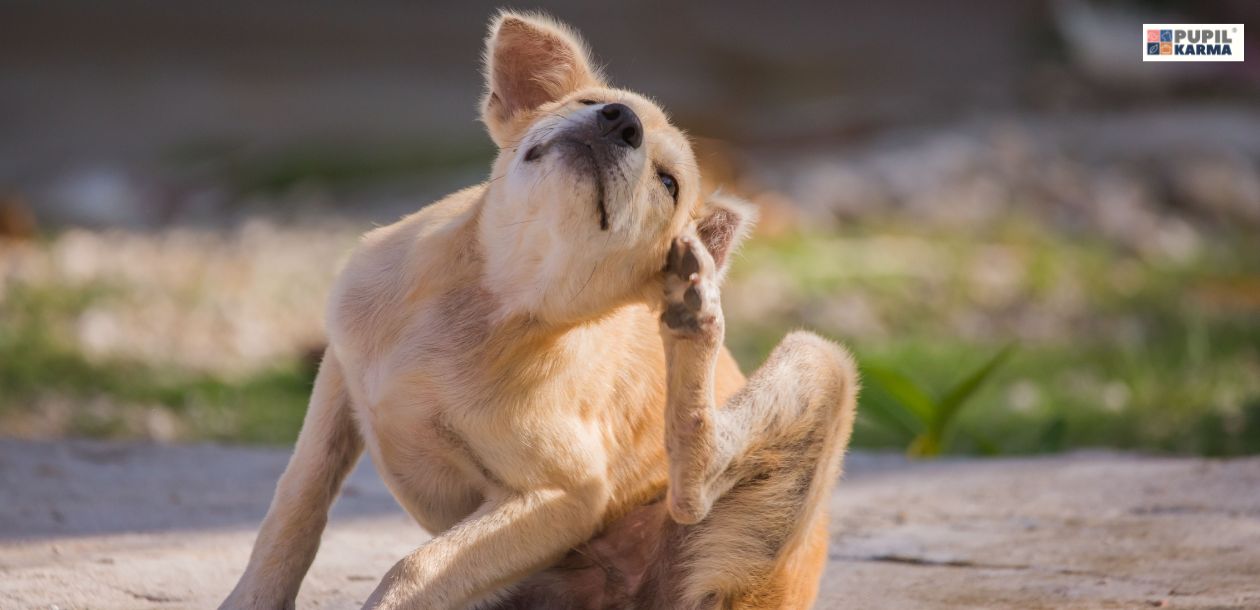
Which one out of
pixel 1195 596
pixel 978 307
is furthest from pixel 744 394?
pixel 978 307

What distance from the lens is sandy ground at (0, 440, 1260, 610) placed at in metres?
3.16

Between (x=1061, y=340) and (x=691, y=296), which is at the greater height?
(x=691, y=296)

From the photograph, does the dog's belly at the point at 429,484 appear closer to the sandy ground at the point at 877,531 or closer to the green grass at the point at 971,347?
the sandy ground at the point at 877,531

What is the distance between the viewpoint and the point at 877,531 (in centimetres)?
387

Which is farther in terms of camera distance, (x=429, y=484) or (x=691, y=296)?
(x=429, y=484)

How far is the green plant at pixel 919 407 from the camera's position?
4914 millimetres

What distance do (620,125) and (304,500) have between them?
106 cm

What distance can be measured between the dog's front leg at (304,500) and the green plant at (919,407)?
7.47 ft

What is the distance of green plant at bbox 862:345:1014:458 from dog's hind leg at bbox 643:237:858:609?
71.6 inches

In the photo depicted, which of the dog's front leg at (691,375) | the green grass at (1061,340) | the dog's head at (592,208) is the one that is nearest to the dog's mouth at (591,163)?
the dog's head at (592,208)

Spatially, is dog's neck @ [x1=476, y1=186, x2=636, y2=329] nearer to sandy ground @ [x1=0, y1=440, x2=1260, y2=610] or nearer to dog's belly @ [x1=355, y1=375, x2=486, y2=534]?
dog's belly @ [x1=355, y1=375, x2=486, y2=534]

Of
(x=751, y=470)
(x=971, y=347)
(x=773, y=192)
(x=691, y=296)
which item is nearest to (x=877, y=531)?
(x=751, y=470)

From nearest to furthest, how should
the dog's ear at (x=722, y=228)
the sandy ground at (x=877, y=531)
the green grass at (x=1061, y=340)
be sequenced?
the dog's ear at (x=722, y=228)
the sandy ground at (x=877, y=531)
the green grass at (x=1061, y=340)

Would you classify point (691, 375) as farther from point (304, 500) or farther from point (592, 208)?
point (304, 500)
